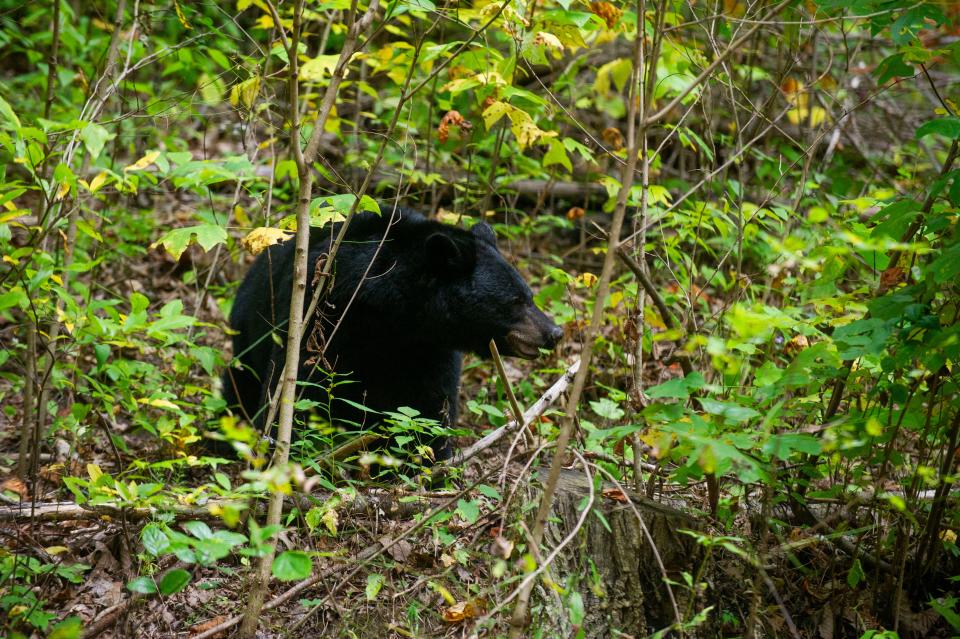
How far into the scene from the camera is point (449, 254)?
5.12m

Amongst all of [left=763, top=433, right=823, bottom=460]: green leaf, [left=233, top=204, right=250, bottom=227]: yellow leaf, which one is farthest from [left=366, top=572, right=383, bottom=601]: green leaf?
[left=233, top=204, right=250, bottom=227]: yellow leaf

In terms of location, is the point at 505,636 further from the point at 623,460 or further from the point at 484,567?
the point at 623,460

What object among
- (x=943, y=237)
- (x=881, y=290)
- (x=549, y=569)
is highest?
(x=943, y=237)

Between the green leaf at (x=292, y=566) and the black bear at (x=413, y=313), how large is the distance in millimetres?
2537

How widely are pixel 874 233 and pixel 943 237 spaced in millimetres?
483

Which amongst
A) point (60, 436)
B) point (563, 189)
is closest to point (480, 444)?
point (60, 436)

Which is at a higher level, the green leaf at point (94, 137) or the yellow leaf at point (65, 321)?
the green leaf at point (94, 137)

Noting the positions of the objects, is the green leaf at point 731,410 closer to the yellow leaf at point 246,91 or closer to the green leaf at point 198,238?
the green leaf at point 198,238

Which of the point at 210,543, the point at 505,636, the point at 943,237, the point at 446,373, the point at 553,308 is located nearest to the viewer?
the point at 210,543

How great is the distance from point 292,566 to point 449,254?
303cm

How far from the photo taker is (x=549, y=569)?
328 cm

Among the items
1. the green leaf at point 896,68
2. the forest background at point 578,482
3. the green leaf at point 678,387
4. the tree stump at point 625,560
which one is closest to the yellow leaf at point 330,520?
the forest background at point 578,482

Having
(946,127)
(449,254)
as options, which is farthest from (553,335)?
(946,127)

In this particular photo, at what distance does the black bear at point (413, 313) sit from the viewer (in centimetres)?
504
